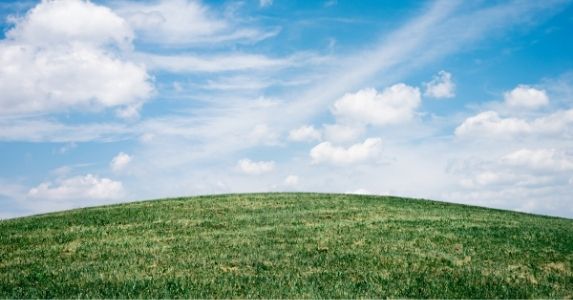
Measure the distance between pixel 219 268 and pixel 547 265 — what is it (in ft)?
37.9

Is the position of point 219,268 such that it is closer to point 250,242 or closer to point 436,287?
point 250,242

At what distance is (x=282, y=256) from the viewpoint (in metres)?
19.0

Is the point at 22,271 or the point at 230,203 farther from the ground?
the point at 230,203

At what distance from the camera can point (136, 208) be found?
35969 mm

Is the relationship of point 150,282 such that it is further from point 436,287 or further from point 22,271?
point 436,287

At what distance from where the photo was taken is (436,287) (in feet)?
48.6

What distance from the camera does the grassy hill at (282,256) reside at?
580 inches

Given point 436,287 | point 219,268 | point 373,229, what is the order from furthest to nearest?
point 373,229 < point 219,268 < point 436,287

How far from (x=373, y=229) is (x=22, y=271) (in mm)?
15673

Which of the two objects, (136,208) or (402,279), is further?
(136,208)

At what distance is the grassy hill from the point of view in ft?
48.3

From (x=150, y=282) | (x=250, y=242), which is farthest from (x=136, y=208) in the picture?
(x=150, y=282)

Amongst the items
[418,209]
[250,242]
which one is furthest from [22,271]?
[418,209]

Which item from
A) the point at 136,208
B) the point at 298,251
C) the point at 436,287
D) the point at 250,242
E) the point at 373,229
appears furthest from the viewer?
the point at 136,208
